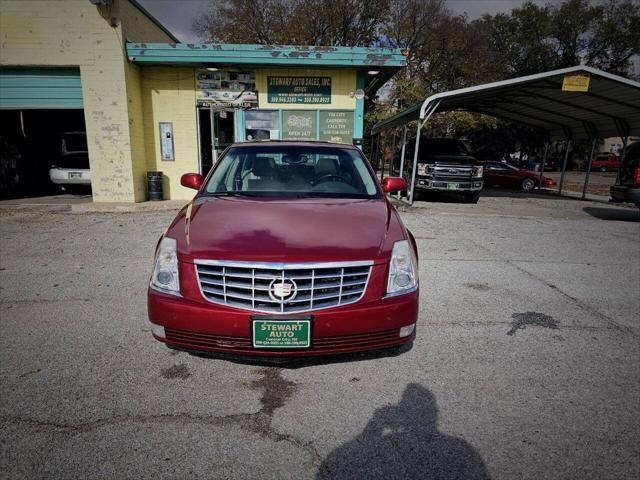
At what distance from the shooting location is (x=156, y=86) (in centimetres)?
1068

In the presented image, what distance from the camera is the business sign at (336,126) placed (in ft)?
35.5

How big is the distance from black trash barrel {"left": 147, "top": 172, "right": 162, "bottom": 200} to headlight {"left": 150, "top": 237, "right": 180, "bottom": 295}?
9044mm

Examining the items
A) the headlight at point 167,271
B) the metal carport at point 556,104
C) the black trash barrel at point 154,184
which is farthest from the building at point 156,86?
the headlight at point 167,271

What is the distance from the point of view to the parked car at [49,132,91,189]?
1128cm

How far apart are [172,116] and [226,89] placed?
1.72m

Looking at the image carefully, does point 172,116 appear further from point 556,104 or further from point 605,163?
point 605,163

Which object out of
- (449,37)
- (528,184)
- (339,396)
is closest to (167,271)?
(339,396)

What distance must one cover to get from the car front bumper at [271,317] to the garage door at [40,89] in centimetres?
1009

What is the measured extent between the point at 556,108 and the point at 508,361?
1435cm

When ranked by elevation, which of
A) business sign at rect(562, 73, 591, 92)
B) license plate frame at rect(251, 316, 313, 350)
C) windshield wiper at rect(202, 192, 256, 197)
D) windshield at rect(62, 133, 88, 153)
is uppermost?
business sign at rect(562, 73, 591, 92)

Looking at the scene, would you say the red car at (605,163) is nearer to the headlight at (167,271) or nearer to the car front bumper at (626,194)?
the car front bumper at (626,194)

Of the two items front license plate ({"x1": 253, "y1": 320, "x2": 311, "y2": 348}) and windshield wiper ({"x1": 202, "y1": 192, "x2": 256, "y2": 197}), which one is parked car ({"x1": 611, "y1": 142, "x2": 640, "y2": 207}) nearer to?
windshield wiper ({"x1": 202, "y1": 192, "x2": 256, "y2": 197})

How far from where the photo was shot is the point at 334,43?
26656 mm

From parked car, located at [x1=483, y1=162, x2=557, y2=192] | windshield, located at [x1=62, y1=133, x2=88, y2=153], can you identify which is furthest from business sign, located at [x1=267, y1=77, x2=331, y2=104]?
parked car, located at [x1=483, y1=162, x2=557, y2=192]
